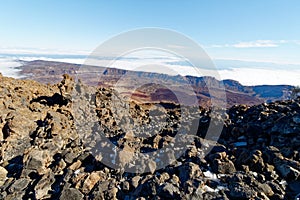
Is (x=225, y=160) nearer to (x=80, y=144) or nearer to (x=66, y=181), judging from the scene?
(x=66, y=181)

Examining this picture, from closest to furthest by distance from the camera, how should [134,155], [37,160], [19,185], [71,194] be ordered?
[71,194] → [19,185] → [37,160] → [134,155]

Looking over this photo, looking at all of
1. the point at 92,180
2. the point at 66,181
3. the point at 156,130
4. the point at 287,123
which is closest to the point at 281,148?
A: the point at 287,123

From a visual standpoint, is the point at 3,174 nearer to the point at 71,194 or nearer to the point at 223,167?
the point at 71,194

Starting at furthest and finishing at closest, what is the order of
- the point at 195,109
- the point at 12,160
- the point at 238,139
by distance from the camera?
the point at 195,109, the point at 238,139, the point at 12,160

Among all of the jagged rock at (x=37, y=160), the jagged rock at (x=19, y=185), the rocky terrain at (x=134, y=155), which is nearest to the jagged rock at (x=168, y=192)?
the rocky terrain at (x=134, y=155)

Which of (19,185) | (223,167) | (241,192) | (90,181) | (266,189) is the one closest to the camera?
(241,192)

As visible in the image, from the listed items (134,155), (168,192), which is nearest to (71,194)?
(134,155)

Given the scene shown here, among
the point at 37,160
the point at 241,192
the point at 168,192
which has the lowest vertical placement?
the point at 37,160

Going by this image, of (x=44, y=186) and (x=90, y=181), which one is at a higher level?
(x=90, y=181)
